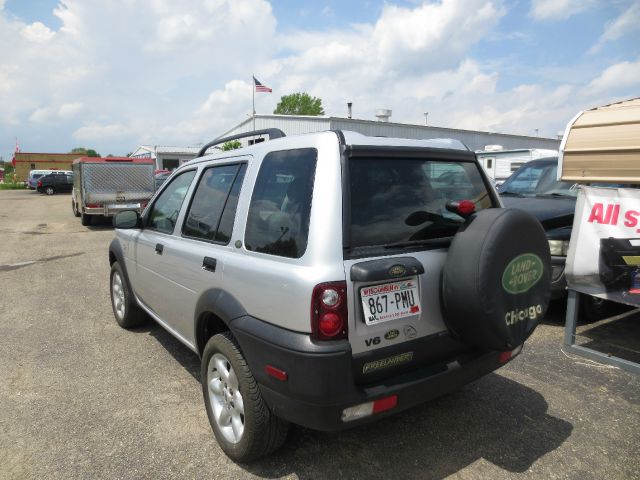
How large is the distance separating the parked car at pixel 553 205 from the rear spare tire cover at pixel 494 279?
6.33 feet

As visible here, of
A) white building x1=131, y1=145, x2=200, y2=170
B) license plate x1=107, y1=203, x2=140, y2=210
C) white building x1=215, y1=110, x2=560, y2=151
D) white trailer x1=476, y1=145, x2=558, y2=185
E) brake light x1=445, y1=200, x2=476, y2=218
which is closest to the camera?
brake light x1=445, y1=200, x2=476, y2=218

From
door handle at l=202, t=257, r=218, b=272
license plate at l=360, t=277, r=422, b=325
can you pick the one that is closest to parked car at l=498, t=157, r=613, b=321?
license plate at l=360, t=277, r=422, b=325

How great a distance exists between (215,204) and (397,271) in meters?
1.44

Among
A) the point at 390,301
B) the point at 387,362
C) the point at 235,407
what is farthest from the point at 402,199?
the point at 235,407

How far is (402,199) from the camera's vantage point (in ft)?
8.26

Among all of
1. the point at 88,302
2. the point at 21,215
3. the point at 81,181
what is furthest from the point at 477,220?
the point at 21,215

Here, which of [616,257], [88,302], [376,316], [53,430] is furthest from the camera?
[88,302]

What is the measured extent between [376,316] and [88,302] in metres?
5.07

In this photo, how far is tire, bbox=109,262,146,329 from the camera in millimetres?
4625

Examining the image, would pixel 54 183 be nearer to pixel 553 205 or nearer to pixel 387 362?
pixel 553 205

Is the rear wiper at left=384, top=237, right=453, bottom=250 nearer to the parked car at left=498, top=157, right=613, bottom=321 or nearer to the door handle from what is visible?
the door handle

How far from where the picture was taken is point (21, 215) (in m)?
18.8

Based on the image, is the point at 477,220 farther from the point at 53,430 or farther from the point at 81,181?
the point at 81,181

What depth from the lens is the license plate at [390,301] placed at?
87.2 inches
